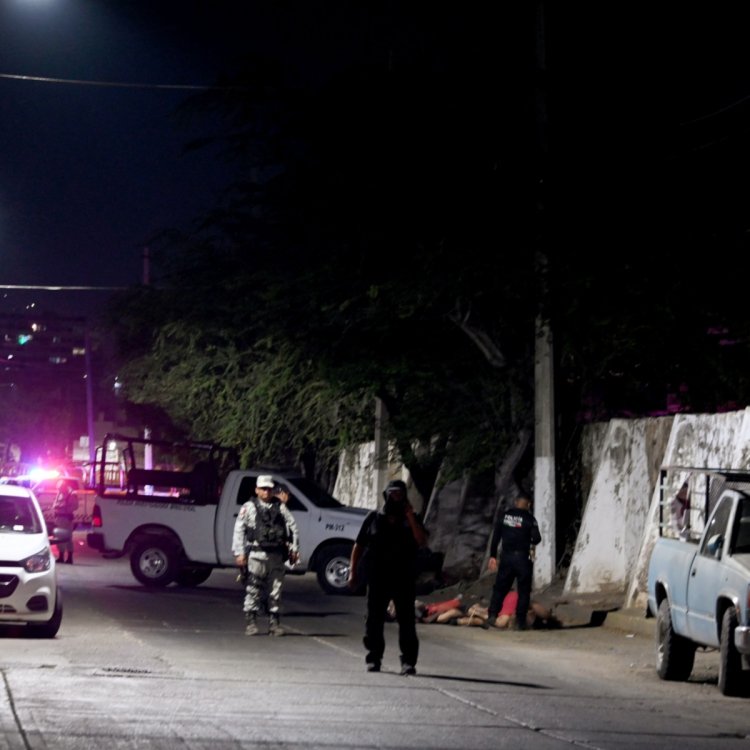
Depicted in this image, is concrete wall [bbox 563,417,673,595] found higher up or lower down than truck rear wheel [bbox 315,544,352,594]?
higher up

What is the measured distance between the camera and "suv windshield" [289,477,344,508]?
1137 inches

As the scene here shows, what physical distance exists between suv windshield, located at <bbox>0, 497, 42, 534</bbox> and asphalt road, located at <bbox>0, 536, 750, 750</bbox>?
1211mm

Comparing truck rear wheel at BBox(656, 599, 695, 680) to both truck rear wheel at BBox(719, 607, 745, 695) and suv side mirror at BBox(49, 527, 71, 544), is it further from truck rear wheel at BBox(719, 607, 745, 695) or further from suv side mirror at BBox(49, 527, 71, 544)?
suv side mirror at BBox(49, 527, 71, 544)

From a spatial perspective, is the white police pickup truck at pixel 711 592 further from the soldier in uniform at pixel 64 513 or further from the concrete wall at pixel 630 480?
the soldier in uniform at pixel 64 513

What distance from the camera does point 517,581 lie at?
68.8 ft

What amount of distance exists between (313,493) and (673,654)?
48.1ft

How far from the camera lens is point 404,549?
14609mm

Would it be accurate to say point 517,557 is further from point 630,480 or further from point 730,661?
point 730,661

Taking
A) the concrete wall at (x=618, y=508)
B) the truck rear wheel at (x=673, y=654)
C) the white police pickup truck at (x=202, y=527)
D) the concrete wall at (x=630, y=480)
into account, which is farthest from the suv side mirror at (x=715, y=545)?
the white police pickup truck at (x=202, y=527)

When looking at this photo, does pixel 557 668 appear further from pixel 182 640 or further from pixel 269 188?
pixel 269 188

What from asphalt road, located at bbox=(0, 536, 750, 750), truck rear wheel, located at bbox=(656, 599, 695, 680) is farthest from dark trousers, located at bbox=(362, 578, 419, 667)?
truck rear wheel, located at bbox=(656, 599, 695, 680)

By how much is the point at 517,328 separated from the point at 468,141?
11.3 feet

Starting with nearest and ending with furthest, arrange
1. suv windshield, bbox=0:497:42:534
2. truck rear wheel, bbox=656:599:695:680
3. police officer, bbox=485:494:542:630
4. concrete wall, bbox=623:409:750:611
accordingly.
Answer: truck rear wheel, bbox=656:599:695:680, suv windshield, bbox=0:497:42:534, concrete wall, bbox=623:409:750:611, police officer, bbox=485:494:542:630

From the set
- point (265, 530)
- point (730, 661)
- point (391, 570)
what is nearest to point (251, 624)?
point (265, 530)
